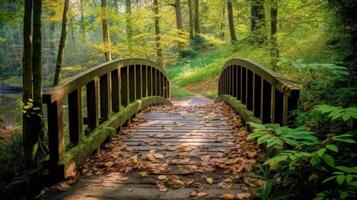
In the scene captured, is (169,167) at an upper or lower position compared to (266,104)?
lower

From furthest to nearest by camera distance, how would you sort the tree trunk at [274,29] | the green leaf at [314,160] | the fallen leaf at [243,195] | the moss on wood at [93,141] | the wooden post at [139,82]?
the tree trunk at [274,29] → the wooden post at [139,82] → the moss on wood at [93,141] → the fallen leaf at [243,195] → the green leaf at [314,160]

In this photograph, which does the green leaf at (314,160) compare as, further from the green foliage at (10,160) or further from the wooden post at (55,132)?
the green foliage at (10,160)

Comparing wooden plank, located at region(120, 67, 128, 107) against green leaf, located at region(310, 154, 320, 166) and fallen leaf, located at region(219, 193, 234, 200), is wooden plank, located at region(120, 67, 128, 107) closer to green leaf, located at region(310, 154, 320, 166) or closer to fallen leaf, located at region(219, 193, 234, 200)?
fallen leaf, located at region(219, 193, 234, 200)

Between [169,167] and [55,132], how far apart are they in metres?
1.29

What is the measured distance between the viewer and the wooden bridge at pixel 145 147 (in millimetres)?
3713

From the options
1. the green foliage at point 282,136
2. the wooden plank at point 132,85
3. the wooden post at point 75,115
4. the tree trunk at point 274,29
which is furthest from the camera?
the tree trunk at point 274,29

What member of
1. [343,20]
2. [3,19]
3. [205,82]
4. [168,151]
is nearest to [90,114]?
[168,151]

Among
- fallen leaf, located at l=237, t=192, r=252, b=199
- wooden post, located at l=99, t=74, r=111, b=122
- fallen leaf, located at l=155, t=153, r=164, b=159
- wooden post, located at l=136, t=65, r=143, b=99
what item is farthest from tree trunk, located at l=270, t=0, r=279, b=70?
fallen leaf, located at l=237, t=192, r=252, b=199

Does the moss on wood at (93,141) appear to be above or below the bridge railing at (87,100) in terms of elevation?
below

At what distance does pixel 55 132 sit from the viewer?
12.6 feet

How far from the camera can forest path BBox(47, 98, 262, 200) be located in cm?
361

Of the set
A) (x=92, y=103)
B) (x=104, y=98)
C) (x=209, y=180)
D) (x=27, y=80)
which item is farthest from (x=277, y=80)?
(x=27, y=80)

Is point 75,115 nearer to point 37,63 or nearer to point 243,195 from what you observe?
point 37,63

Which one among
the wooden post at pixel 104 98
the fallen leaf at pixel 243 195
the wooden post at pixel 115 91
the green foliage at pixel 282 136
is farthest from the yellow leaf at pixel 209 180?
the wooden post at pixel 115 91
